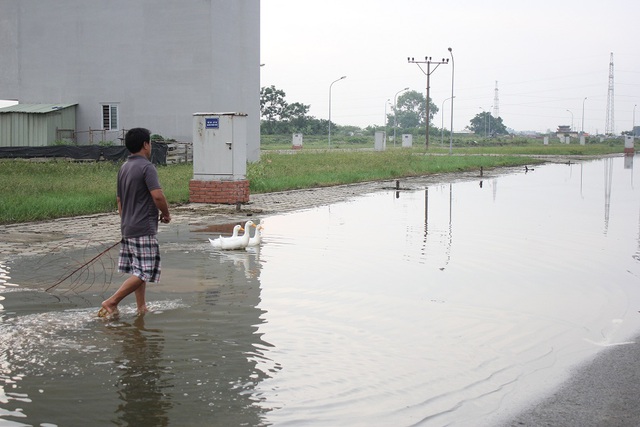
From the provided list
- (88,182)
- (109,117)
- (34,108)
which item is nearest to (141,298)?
(88,182)

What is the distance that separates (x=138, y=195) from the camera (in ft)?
24.8

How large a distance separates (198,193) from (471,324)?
12.4 metres

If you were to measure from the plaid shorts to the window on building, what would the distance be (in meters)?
33.2

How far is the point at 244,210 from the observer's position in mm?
18031

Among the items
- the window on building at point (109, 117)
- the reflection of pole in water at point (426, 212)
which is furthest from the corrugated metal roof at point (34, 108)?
the reflection of pole in water at point (426, 212)

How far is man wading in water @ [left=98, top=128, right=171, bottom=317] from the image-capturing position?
7.51 m

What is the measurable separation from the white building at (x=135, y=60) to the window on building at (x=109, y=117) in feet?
0.16

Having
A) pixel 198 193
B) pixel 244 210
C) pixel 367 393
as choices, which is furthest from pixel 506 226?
pixel 367 393

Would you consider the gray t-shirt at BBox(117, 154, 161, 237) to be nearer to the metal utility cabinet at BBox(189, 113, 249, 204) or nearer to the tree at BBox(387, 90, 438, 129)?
the metal utility cabinet at BBox(189, 113, 249, 204)

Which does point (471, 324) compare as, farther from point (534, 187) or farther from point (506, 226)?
point (534, 187)

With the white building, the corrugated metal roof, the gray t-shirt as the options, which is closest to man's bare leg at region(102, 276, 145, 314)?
the gray t-shirt

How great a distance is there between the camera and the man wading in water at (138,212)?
24.6 feet

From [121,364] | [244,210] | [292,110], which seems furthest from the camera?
[292,110]

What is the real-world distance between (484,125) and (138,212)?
601 feet
